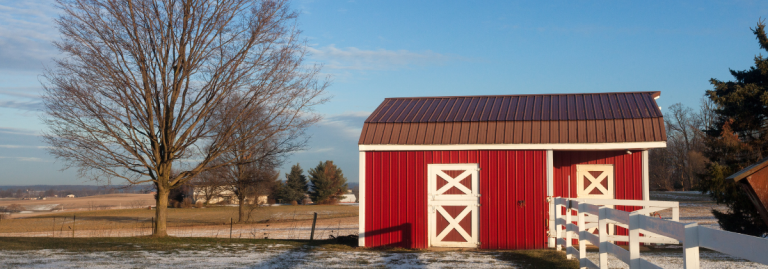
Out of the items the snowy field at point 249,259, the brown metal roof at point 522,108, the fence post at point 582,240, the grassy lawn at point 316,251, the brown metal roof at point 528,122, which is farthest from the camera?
the brown metal roof at point 522,108

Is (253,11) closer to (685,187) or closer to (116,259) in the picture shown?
(116,259)

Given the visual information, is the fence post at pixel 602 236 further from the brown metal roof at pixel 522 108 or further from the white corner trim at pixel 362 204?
the white corner trim at pixel 362 204

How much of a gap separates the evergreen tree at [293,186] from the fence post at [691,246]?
154 ft

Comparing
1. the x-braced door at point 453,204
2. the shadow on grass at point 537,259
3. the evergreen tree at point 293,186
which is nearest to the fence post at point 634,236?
the shadow on grass at point 537,259

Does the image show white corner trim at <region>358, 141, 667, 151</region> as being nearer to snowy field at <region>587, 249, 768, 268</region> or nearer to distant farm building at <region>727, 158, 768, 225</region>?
snowy field at <region>587, 249, 768, 268</region>

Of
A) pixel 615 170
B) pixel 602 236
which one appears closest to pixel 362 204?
pixel 615 170

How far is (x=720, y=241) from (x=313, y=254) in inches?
309

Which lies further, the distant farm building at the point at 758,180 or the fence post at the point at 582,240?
the fence post at the point at 582,240

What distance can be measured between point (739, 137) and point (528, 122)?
968 centimetres

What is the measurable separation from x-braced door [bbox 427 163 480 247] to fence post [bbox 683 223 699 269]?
7848mm

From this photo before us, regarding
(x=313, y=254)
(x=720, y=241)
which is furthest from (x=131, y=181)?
(x=720, y=241)

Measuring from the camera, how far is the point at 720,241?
2.89 meters

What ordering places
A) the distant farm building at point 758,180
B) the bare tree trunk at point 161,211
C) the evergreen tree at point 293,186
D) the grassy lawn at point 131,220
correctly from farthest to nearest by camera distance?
the evergreen tree at point 293,186, the grassy lawn at point 131,220, the bare tree trunk at point 161,211, the distant farm building at point 758,180

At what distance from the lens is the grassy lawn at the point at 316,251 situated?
8.64 metres
